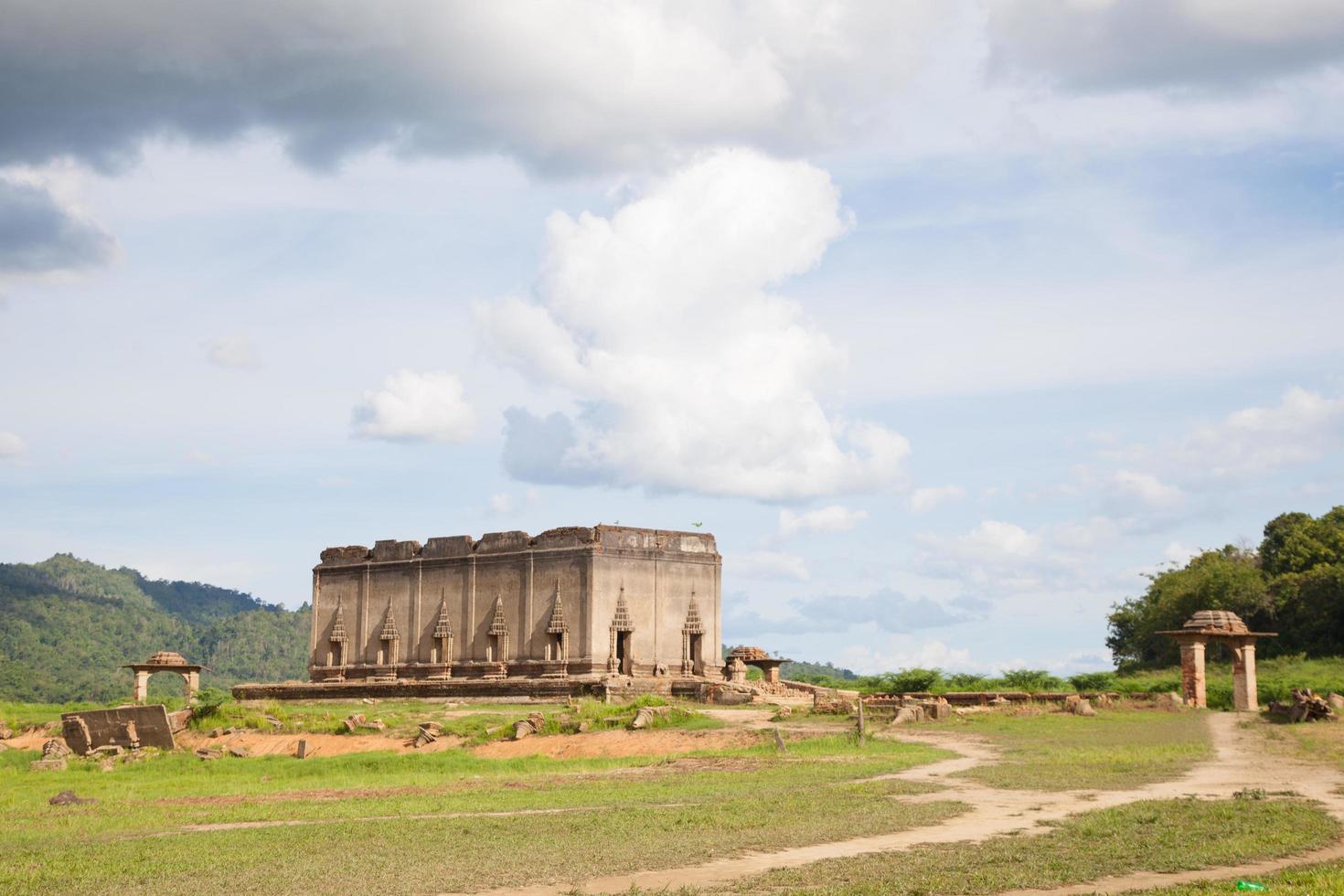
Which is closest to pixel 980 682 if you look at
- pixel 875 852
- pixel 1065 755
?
pixel 1065 755

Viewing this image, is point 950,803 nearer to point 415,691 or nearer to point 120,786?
point 120,786

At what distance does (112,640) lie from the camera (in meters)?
148

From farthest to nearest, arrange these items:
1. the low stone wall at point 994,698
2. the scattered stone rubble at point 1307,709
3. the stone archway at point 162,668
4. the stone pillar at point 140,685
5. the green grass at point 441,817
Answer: the stone pillar at point 140,685 < the stone archway at point 162,668 < the low stone wall at point 994,698 < the scattered stone rubble at point 1307,709 < the green grass at point 441,817

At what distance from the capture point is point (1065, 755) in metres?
31.4

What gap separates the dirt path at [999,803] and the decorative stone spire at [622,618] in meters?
20.4

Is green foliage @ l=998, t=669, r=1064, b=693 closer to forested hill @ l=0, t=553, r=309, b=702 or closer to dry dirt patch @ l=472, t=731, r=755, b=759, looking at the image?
dry dirt patch @ l=472, t=731, r=755, b=759

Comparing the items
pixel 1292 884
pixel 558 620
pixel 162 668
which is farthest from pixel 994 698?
pixel 162 668

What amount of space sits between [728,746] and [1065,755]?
326 inches

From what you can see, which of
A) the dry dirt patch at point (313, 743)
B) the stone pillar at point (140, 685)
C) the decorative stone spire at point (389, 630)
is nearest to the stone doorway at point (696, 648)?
the decorative stone spire at point (389, 630)

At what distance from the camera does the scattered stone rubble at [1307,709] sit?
37.8 meters

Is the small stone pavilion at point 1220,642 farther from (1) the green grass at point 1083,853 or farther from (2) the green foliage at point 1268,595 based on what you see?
(1) the green grass at point 1083,853

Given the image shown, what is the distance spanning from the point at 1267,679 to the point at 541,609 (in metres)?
26.5

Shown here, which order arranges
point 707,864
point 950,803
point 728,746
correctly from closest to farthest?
point 707,864
point 950,803
point 728,746

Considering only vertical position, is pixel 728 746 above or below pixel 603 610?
below
